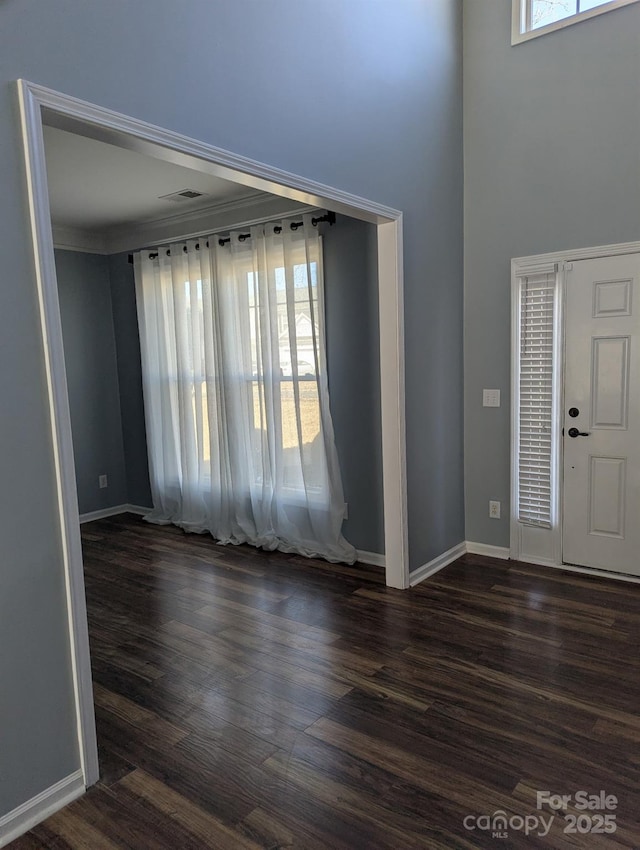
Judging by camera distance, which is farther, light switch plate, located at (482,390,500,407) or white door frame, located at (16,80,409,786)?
light switch plate, located at (482,390,500,407)

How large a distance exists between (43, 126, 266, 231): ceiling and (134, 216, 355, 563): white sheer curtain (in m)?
0.32

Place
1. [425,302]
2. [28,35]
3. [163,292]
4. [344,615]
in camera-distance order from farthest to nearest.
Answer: [163,292] → [425,302] → [344,615] → [28,35]

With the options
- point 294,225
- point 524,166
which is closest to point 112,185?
point 294,225

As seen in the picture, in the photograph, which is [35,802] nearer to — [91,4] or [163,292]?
[91,4]

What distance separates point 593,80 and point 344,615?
11.3 ft

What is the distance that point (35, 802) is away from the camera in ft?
6.10

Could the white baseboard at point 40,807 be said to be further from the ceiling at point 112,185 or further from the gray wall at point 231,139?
the ceiling at point 112,185

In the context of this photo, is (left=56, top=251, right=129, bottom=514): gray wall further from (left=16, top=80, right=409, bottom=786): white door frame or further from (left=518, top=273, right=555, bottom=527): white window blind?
(left=518, top=273, right=555, bottom=527): white window blind

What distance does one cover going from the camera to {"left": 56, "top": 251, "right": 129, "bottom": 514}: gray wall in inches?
212

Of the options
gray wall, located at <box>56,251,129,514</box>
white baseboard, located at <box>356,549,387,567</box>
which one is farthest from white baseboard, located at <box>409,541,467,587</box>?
gray wall, located at <box>56,251,129,514</box>

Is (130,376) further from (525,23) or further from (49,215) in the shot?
(525,23)

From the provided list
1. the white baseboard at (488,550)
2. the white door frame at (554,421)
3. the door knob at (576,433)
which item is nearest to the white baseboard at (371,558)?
the white baseboard at (488,550)

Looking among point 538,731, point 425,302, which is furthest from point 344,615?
point 425,302

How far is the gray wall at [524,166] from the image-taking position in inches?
136
